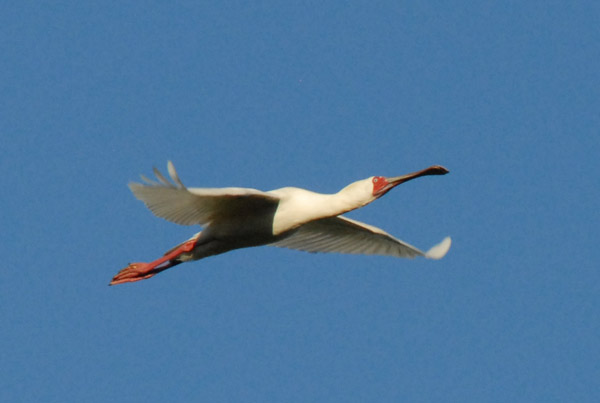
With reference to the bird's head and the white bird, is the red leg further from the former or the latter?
the bird's head

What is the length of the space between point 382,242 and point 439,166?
7.67ft

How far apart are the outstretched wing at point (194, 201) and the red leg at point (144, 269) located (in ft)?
2.54

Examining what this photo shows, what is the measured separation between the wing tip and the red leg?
12.3 feet

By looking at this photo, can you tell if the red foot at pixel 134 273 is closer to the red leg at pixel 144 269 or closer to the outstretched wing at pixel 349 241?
the red leg at pixel 144 269

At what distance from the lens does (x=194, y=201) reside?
1396 centimetres

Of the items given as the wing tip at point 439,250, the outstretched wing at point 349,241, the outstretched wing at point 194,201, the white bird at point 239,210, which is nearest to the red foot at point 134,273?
the white bird at point 239,210

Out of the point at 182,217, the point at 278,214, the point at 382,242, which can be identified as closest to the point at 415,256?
the point at 382,242

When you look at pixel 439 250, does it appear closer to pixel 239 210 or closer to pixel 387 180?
pixel 387 180

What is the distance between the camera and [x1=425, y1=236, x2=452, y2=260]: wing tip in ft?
54.2

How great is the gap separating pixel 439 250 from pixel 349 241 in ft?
4.38

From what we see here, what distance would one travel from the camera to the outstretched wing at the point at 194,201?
13078 mm

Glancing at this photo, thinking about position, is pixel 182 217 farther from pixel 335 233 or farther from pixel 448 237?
pixel 448 237

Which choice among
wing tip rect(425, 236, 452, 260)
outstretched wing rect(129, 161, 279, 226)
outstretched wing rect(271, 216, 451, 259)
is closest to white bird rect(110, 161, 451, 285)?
outstretched wing rect(129, 161, 279, 226)

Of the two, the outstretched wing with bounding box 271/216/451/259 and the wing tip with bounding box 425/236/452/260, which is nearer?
the outstretched wing with bounding box 271/216/451/259
